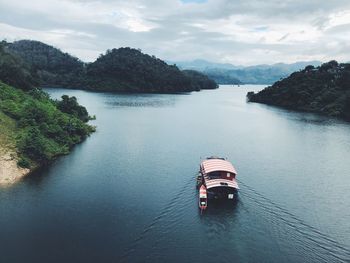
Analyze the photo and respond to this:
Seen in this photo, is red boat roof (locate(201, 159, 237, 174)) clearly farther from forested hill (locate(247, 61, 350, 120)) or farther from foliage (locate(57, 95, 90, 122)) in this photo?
forested hill (locate(247, 61, 350, 120))

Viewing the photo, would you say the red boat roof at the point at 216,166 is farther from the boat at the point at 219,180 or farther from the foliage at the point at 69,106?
the foliage at the point at 69,106

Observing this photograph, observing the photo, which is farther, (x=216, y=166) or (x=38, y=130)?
(x=38, y=130)

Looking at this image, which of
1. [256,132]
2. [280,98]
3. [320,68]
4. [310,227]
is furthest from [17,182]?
[320,68]

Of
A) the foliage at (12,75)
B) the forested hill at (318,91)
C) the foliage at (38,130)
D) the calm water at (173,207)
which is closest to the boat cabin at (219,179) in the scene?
the calm water at (173,207)

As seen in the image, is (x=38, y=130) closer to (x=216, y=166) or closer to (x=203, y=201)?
(x=216, y=166)

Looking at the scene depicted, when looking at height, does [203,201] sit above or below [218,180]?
below

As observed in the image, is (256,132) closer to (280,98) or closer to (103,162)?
(103,162)

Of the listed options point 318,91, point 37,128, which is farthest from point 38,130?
point 318,91
